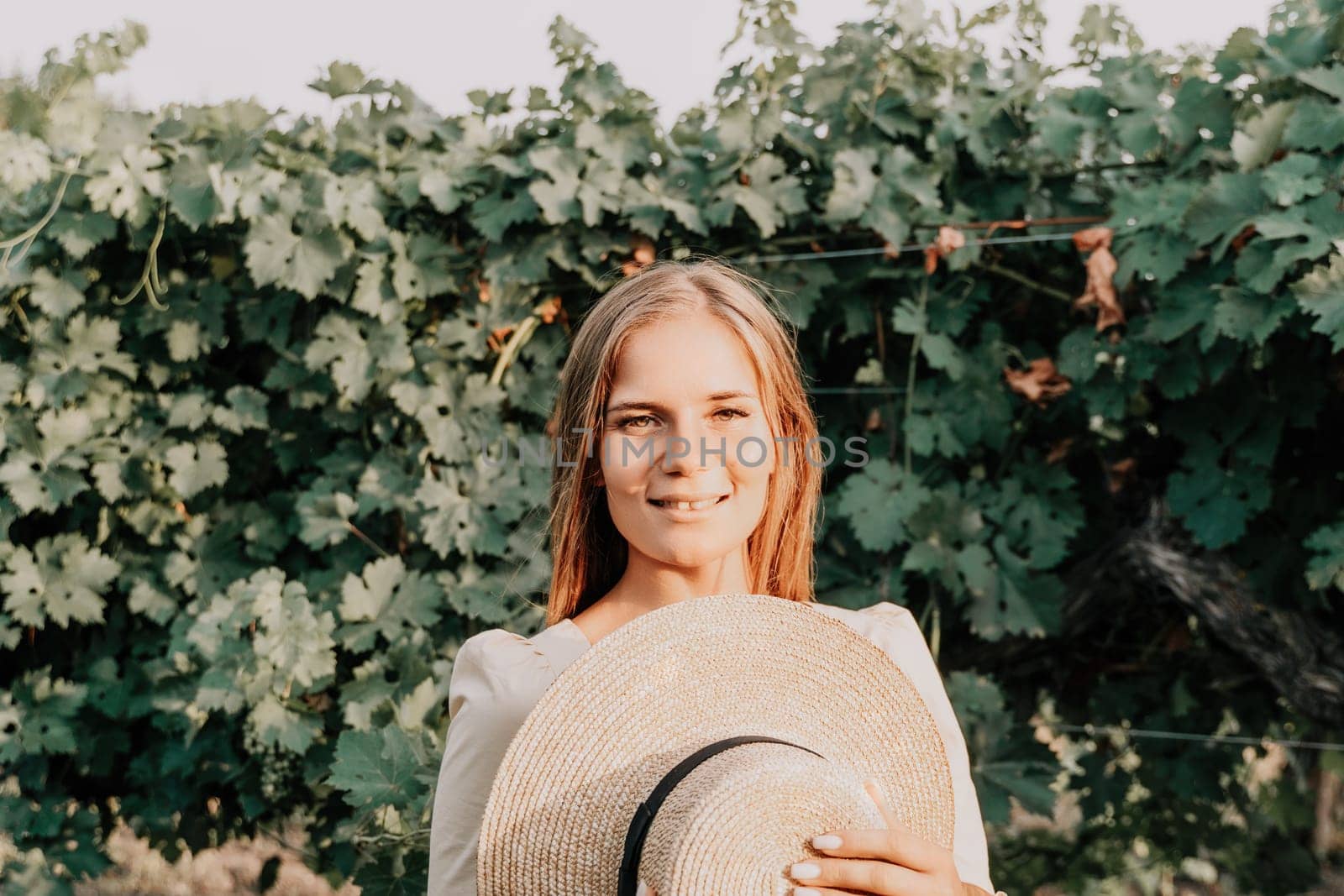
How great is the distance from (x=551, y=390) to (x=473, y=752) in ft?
5.74

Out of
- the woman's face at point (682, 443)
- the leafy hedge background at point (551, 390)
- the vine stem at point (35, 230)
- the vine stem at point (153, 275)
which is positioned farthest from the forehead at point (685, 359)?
the vine stem at point (35, 230)

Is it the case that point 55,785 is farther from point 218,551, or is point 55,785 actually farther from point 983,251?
point 983,251

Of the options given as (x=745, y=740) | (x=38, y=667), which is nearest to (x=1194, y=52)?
(x=745, y=740)

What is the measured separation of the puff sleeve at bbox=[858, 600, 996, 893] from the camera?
54.1 inches

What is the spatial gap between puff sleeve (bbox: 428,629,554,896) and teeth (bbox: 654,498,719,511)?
0.26 meters

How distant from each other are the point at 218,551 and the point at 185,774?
0.61 meters

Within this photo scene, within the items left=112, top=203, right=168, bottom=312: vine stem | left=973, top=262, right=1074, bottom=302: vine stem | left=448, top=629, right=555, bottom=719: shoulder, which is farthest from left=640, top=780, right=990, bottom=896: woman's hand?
left=112, top=203, right=168, bottom=312: vine stem

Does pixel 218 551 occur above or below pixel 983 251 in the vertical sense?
below

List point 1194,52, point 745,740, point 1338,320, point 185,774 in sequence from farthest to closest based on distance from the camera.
Answer: point 185,774 < point 1194,52 < point 1338,320 < point 745,740

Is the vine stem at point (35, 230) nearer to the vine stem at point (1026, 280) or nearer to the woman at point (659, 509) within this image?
the woman at point (659, 509)

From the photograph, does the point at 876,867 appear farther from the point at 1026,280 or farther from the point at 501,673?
the point at 1026,280

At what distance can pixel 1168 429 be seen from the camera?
8.79 feet

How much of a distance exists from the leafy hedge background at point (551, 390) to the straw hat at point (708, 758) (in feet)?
4.06

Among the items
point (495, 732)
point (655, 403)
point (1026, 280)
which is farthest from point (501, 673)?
point (1026, 280)
